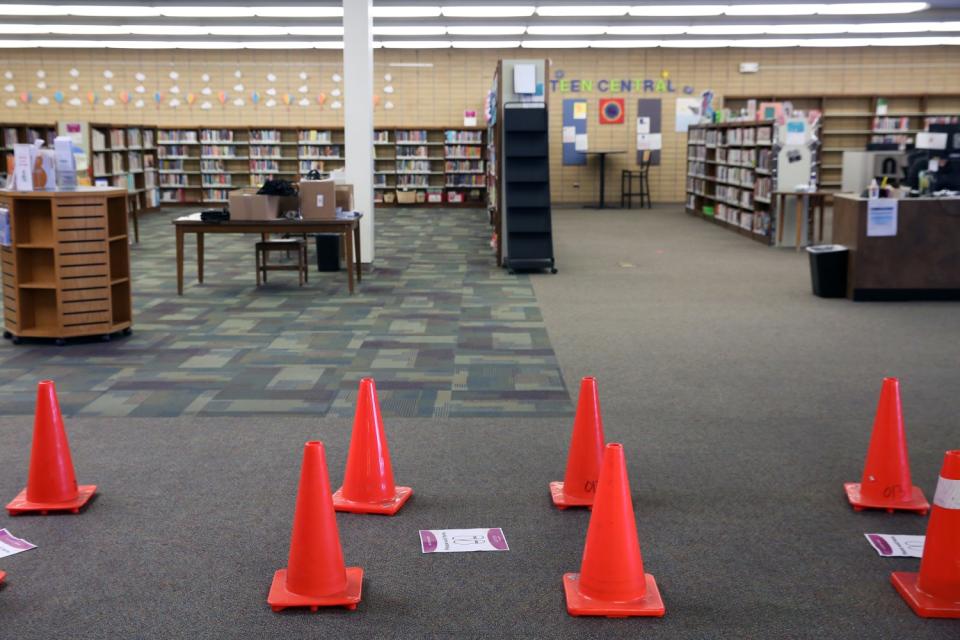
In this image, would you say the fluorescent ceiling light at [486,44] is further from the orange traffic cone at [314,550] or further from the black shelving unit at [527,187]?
the orange traffic cone at [314,550]

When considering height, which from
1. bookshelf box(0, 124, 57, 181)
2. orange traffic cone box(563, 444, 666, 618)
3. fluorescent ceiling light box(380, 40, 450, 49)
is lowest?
orange traffic cone box(563, 444, 666, 618)

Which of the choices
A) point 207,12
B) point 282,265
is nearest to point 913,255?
point 282,265

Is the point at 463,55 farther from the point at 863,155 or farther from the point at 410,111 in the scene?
the point at 863,155

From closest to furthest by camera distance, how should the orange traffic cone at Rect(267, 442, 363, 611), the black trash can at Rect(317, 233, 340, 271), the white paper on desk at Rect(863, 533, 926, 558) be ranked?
1. the orange traffic cone at Rect(267, 442, 363, 611)
2. the white paper on desk at Rect(863, 533, 926, 558)
3. the black trash can at Rect(317, 233, 340, 271)

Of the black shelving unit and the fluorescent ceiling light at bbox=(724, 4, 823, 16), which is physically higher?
the fluorescent ceiling light at bbox=(724, 4, 823, 16)

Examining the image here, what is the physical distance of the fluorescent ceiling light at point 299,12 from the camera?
13.5 metres

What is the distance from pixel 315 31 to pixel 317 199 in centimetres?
885

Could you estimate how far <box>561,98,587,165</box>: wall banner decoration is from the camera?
1944 centimetres

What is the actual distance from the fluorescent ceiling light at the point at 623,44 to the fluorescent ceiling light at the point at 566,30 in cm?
Result: 129

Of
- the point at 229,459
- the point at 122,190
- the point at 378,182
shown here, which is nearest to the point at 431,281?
the point at 122,190

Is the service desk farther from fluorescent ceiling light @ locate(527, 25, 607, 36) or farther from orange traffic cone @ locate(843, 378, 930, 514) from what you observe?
fluorescent ceiling light @ locate(527, 25, 607, 36)

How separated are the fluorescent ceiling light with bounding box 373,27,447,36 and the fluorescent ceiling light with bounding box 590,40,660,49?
328cm

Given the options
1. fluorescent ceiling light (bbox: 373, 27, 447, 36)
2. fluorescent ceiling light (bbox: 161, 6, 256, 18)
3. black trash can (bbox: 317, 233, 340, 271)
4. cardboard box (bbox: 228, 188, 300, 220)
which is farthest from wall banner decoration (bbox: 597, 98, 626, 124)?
cardboard box (bbox: 228, 188, 300, 220)

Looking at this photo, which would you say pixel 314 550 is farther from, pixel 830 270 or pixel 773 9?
pixel 773 9
